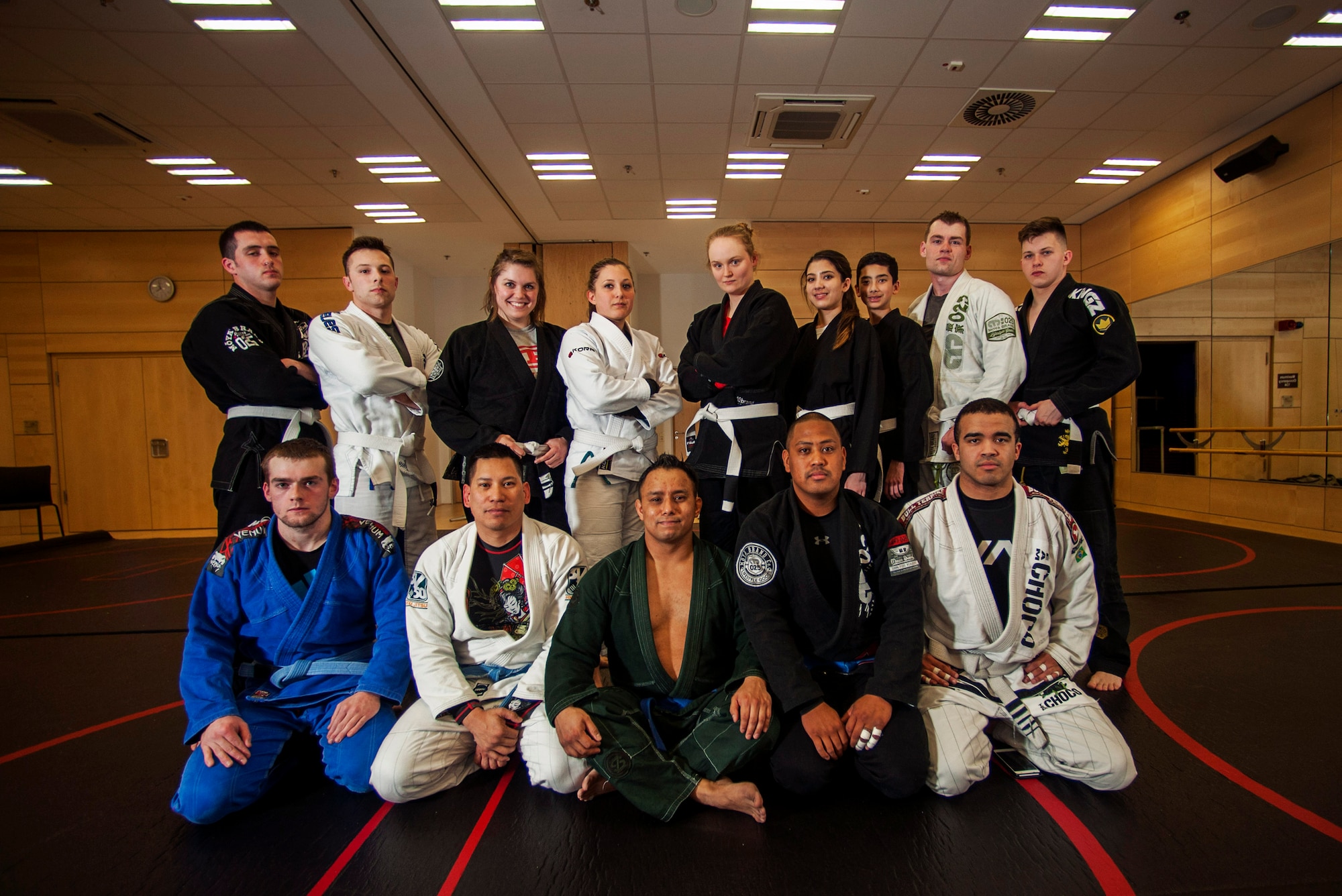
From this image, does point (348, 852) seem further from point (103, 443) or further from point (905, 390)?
point (103, 443)

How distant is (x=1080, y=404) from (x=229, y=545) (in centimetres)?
284

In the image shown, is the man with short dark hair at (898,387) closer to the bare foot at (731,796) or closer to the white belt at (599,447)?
the white belt at (599,447)

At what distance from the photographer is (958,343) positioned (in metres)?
2.53

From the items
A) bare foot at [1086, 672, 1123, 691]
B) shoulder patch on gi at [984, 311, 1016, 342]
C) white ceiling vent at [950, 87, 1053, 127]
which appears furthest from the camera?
white ceiling vent at [950, 87, 1053, 127]

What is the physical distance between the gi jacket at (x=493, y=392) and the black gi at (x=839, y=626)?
102 centimetres

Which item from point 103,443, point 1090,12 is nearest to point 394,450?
point 1090,12

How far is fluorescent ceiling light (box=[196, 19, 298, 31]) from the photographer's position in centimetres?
386

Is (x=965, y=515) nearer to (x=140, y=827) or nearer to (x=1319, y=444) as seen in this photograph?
(x=140, y=827)

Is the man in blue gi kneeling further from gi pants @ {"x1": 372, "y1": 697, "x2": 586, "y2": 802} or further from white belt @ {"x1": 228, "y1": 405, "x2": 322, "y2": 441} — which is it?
white belt @ {"x1": 228, "y1": 405, "x2": 322, "y2": 441}

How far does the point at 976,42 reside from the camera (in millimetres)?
4262

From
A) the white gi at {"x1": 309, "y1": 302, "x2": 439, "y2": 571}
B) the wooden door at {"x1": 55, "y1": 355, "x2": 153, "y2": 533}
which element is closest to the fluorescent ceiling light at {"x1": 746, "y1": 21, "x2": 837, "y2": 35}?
the white gi at {"x1": 309, "y1": 302, "x2": 439, "y2": 571}

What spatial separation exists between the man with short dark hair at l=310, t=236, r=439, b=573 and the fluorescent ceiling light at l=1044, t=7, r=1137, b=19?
4.40 m

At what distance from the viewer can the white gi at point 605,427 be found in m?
2.28

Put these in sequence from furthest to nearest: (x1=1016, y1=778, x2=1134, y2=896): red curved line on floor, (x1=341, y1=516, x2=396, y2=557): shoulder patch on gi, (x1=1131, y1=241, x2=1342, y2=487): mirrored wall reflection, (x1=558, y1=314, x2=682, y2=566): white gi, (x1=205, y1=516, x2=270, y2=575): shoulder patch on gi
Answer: (x1=1131, y1=241, x2=1342, y2=487): mirrored wall reflection, (x1=558, y1=314, x2=682, y2=566): white gi, (x1=341, y1=516, x2=396, y2=557): shoulder patch on gi, (x1=205, y1=516, x2=270, y2=575): shoulder patch on gi, (x1=1016, y1=778, x2=1134, y2=896): red curved line on floor
